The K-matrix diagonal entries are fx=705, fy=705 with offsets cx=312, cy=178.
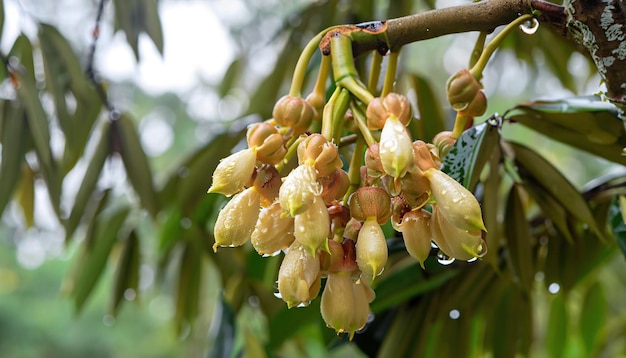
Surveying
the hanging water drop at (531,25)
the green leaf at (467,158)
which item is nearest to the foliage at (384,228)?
the green leaf at (467,158)

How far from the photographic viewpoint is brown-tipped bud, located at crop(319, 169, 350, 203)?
0.38 metres

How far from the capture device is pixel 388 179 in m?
0.39

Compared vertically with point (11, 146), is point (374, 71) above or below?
above

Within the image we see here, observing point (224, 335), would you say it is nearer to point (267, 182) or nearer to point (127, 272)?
point (127, 272)

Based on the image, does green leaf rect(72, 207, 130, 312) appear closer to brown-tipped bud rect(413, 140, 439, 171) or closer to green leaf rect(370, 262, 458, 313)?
green leaf rect(370, 262, 458, 313)

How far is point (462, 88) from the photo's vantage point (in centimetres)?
45

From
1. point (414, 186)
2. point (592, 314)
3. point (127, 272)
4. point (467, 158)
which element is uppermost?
point (414, 186)

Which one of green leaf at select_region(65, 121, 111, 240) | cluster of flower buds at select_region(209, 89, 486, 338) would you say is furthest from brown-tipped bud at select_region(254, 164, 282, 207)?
green leaf at select_region(65, 121, 111, 240)

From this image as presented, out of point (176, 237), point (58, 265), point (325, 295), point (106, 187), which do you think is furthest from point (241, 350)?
point (58, 265)

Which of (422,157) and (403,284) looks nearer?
(422,157)

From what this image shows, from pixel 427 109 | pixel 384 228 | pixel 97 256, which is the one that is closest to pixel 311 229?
pixel 384 228

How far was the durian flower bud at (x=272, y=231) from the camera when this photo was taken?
0.38 metres

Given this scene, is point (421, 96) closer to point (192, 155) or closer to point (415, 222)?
point (192, 155)

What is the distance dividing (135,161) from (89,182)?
2.6 inches
